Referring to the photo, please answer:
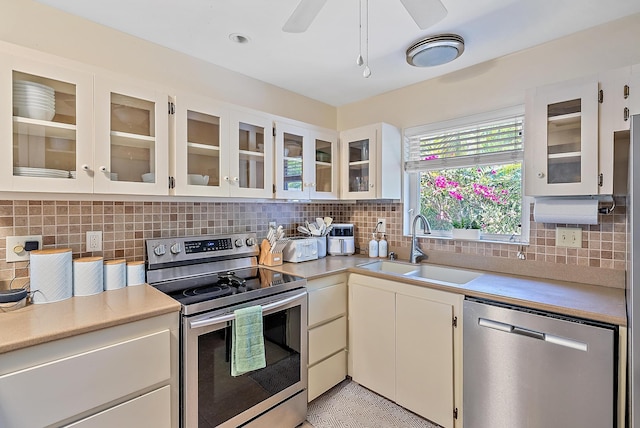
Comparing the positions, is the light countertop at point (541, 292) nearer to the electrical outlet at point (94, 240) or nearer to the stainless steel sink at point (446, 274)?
the stainless steel sink at point (446, 274)

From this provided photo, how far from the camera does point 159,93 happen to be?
1.67 metres

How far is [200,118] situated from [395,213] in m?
1.74

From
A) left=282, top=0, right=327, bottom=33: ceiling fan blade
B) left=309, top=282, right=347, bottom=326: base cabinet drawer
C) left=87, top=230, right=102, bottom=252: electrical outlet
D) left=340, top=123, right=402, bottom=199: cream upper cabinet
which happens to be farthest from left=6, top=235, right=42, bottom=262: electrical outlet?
left=340, top=123, right=402, bottom=199: cream upper cabinet

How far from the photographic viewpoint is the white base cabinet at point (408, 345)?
1.72 m

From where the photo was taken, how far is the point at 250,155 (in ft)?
6.93

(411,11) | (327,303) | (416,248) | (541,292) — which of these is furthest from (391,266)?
(411,11)

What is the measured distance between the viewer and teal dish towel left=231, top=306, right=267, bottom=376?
1.50 metres

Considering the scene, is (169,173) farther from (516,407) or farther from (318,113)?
(516,407)

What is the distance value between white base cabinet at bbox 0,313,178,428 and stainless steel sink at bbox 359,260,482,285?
143 centimetres

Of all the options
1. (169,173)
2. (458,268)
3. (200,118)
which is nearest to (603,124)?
(458,268)

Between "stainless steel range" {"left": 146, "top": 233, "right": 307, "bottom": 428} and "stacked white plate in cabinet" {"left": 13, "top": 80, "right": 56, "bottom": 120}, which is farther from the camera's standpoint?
"stainless steel range" {"left": 146, "top": 233, "right": 307, "bottom": 428}

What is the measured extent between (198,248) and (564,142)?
2290 millimetres

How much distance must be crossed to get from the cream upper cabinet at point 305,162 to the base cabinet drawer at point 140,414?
4.56 feet

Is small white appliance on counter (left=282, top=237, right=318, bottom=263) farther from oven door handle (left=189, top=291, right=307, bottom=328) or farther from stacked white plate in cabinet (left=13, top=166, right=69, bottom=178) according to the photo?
stacked white plate in cabinet (left=13, top=166, right=69, bottom=178)
